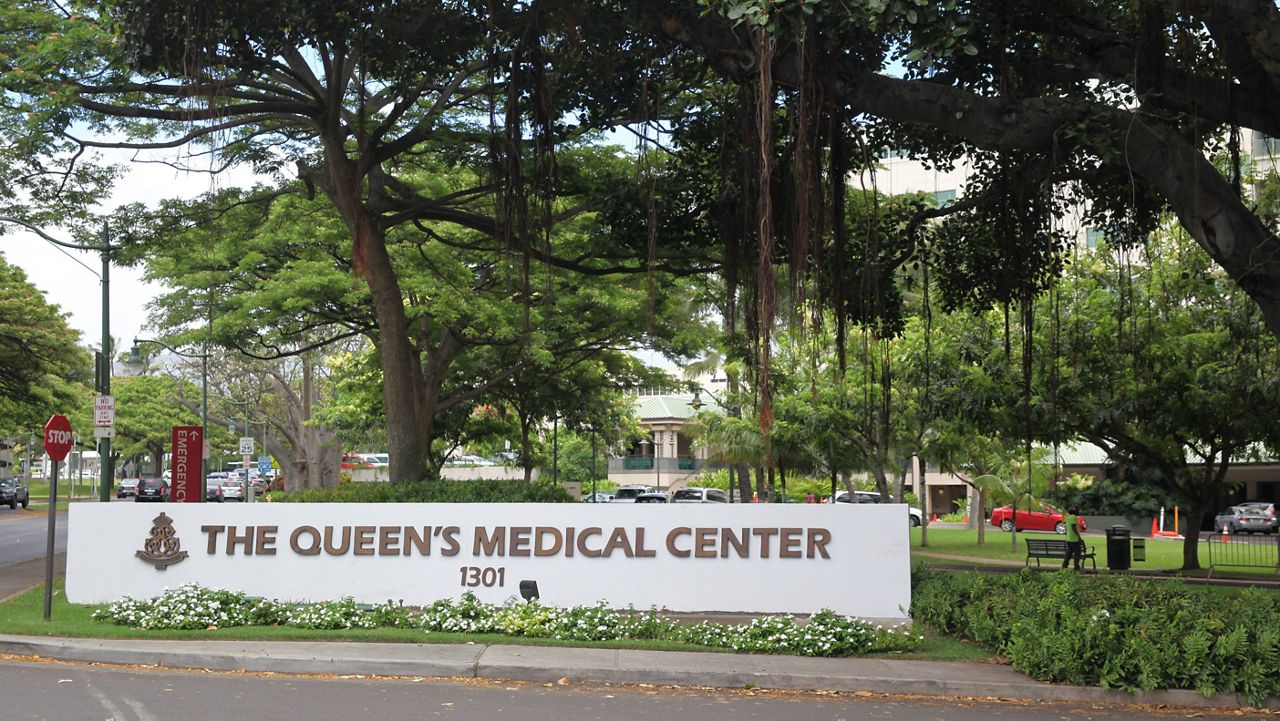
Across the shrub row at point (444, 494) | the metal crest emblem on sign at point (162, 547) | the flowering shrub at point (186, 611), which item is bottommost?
the flowering shrub at point (186, 611)

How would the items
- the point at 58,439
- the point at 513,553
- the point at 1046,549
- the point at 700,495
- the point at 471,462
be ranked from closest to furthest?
the point at 58,439, the point at 513,553, the point at 1046,549, the point at 700,495, the point at 471,462

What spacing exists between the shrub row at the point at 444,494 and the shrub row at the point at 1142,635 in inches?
279

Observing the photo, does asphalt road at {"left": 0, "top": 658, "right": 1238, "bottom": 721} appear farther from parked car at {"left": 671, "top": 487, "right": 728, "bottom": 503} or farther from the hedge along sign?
parked car at {"left": 671, "top": 487, "right": 728, "bottom": 503}

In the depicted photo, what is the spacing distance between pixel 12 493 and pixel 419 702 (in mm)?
55212

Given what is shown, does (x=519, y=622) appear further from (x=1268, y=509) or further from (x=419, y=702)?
(x=1268, y=509)

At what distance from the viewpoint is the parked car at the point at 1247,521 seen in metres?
43.0

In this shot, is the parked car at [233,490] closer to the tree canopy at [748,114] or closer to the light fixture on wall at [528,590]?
the tree canopy at [748,114]

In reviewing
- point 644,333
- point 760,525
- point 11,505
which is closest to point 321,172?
point 760,525

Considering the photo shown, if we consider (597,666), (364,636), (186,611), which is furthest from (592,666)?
(186,611)

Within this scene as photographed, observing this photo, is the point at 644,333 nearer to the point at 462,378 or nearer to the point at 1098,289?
the point at 462,378

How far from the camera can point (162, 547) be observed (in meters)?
14.6

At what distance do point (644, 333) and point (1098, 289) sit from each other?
10445 millimetres

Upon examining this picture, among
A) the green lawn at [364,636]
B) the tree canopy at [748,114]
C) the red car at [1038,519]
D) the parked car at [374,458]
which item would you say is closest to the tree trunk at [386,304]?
the tree canopy at [748,114]

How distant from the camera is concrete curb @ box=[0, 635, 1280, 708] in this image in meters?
10.1
